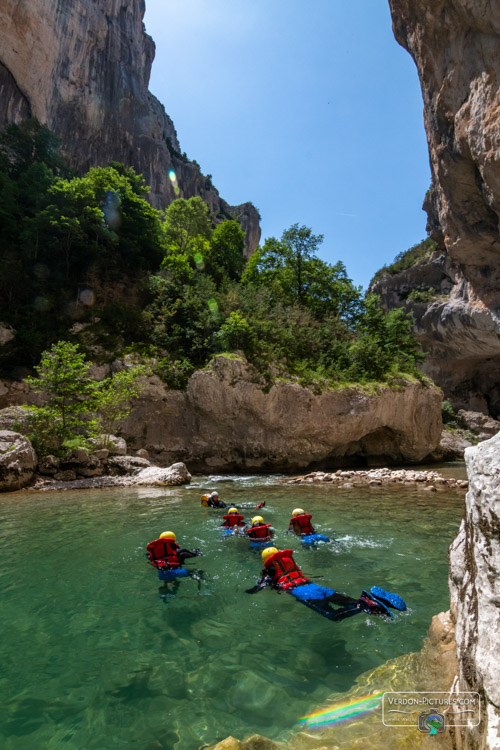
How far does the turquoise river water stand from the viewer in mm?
2955

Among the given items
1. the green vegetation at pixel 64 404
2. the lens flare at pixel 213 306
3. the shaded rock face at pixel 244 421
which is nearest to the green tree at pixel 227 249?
the lens flare at pixel 213 306

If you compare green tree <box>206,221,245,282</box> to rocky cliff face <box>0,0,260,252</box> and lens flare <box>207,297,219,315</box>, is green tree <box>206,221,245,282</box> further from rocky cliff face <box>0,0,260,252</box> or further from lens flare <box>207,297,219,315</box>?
rocky cliff face <box>0,0,260,252</box>

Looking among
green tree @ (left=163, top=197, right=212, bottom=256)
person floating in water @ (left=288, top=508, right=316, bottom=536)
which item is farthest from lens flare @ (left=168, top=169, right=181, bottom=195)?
person floating in water @ (left=288, top=508, right=316, bottom=536)

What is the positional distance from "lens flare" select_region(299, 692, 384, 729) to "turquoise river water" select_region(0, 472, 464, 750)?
122mm

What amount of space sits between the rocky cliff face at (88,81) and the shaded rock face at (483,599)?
45.3m

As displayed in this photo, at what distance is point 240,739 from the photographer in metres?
2.71

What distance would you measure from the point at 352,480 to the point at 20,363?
62.6 ft

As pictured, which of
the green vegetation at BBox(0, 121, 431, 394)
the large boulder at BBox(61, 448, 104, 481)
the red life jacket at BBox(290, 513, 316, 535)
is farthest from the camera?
the green vegetation at BBox(0, 121, 431, 394)

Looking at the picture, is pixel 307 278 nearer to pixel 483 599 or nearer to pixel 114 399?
pixel 114 399

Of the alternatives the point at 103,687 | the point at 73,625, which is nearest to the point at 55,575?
the point at 73,625

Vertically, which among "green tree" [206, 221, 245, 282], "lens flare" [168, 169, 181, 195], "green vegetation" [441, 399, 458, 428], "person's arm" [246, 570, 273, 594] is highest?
"lens flare" [168, 169, 181, 195]

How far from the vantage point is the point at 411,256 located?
46.7 meters

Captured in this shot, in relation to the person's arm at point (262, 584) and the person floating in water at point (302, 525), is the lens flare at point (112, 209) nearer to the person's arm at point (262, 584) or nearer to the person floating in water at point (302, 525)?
the person floating in water at point (302, 525)

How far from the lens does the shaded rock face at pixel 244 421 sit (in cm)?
1986
